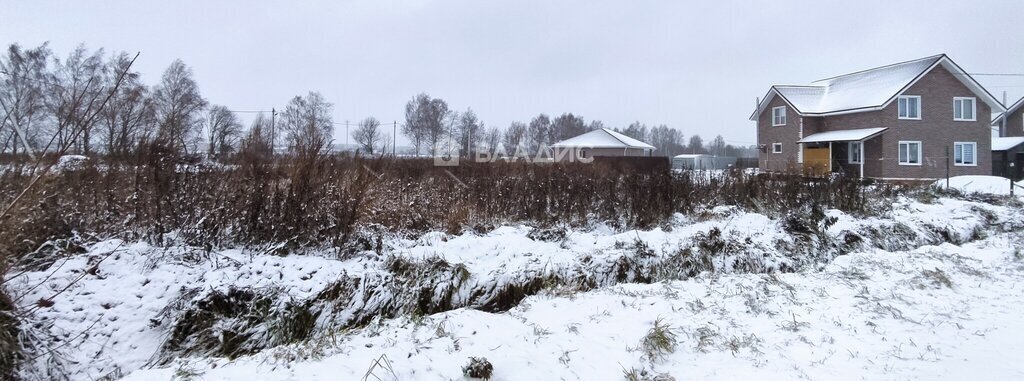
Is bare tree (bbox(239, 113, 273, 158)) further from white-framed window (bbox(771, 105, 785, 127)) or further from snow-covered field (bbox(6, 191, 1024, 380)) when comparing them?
white-framed window (bbox(771, 105, 785, 127))

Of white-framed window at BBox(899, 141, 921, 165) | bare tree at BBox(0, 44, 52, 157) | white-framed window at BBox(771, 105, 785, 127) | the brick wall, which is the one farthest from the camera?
white-framed window at BBox(771, 105, 785, 127)

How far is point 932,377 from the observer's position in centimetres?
277

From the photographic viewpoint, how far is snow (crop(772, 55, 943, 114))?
23.6m

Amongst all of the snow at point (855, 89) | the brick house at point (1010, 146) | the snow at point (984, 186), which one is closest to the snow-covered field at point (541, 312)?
the snow at point (984, 186)

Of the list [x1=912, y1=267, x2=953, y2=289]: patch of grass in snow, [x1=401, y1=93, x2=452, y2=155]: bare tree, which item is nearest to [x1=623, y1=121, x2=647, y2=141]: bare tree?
[x1=401, y1=93, x2=452, y2=155]: bare tree

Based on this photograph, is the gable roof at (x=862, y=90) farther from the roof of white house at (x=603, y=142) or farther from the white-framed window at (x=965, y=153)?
the roof of white house at (x=603, y=142)

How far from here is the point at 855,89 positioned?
26.6 meters

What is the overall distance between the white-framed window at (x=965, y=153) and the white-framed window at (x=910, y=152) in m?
1.89

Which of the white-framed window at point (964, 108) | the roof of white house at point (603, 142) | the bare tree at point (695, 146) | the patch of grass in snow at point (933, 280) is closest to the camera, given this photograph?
the patch of grass in snow at point (933, 280)

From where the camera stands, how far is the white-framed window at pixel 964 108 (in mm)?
23547

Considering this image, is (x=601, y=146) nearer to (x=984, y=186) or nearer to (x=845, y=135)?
(x=845, y=135)

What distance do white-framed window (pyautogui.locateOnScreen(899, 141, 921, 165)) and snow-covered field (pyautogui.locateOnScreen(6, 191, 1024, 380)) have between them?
2203cm

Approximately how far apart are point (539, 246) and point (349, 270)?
2.11 meters

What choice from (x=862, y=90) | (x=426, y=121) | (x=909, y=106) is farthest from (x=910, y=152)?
(x=426, y=121)
